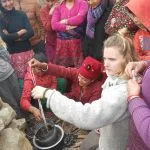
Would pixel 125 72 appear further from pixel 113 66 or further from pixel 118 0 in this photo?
pixel 118 0

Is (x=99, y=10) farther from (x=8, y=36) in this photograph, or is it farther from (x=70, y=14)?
(x=8, y=36)

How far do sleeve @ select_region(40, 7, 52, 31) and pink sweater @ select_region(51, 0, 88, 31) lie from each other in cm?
14

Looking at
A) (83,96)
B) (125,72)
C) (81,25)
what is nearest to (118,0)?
(81,25)

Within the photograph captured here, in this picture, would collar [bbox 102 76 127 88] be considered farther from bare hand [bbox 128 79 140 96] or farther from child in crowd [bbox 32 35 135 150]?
bare hand [bbox 128 79 140 96]

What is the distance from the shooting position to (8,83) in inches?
164

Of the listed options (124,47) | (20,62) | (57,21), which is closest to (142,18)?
(124,47)

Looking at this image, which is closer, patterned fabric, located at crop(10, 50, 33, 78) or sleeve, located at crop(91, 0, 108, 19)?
sleeve, located at crop(91, 0, 108, 19)

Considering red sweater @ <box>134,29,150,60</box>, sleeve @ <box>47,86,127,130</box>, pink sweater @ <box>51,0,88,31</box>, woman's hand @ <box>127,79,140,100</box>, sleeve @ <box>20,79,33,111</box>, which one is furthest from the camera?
pink sweater @ <box>51,0,88,31</box>

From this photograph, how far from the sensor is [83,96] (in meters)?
3.56

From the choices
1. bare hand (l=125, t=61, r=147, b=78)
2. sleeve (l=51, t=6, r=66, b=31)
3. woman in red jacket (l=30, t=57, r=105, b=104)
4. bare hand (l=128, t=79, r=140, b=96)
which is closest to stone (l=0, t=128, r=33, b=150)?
woman in red jacket (l=30, t=57, r=105, b=104)

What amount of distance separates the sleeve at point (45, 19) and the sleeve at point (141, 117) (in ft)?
9.41

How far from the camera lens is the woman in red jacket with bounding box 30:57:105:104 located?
324 cm

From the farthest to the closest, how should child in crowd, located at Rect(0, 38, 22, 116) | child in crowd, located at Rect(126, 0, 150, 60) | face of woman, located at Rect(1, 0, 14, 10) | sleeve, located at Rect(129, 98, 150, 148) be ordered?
1. face of woman, located at Rect(1, 0, 14, 10)
2. child in crowd, located at Rect(0, 38, 22, 116)
3. child in crowd, located at Rect(126, 0, 150, 60)
4. sleeve, located at Rect(129, 98, 150, 148)

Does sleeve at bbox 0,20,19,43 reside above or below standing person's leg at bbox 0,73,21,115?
above
